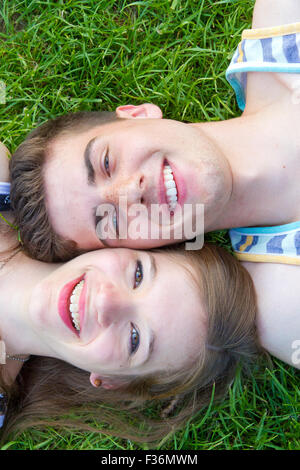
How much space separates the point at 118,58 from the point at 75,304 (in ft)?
5.43

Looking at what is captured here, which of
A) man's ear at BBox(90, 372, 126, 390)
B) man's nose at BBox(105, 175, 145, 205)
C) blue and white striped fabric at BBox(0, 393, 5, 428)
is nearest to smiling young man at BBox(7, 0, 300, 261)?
man's nose at BBox(105, 175, 145, 205)

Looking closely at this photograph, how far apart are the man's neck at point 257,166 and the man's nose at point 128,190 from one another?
1.61ft

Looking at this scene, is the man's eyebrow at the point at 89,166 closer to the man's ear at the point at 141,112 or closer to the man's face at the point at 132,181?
the man's face at the point at 132,181

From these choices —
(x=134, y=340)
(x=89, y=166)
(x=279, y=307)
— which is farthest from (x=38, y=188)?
(x=279, y=307)

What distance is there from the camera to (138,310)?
2105 millimetres

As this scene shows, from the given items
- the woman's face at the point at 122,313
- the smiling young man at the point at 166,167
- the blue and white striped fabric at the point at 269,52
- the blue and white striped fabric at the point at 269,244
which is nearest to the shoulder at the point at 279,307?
the blue and white striped fabric at the point at 269,244

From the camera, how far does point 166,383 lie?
2.43 m

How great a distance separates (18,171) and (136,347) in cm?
111

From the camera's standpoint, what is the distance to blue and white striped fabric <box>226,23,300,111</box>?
2525 mm

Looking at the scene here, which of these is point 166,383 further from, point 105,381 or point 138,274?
point 138,274

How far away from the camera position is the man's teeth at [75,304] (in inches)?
86.4

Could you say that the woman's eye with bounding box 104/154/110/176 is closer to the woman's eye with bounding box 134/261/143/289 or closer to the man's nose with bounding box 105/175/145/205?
the man's nose with bounding box 105/175/145/205

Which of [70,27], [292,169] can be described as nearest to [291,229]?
[292,169]

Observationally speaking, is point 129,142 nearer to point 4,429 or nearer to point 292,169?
point 292,169
